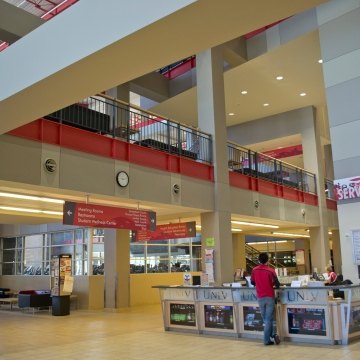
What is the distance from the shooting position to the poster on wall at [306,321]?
8562mm

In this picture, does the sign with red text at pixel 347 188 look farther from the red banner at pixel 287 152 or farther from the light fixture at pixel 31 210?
the red banner at pixel 287 152

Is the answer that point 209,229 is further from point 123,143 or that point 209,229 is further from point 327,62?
point 327,62

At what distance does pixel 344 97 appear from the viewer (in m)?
13.0

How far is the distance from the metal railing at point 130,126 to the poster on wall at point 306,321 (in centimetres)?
566

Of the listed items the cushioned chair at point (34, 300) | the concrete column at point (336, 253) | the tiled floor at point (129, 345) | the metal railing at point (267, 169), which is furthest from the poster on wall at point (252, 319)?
the concrete column at point (336, 253)

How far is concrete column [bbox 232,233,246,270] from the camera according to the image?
937 inches

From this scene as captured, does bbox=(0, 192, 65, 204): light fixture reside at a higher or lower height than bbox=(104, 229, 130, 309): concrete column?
higher

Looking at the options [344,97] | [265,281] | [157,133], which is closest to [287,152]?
[344,97]

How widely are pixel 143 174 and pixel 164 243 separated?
425 inches

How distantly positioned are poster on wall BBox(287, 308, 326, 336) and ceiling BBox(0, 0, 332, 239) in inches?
195

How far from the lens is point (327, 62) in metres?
13.5

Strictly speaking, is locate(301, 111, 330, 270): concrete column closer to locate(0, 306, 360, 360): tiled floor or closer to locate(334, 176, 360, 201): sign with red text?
locate(334, 176, 360, 201): sign with red text

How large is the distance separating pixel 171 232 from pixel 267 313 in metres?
5.74

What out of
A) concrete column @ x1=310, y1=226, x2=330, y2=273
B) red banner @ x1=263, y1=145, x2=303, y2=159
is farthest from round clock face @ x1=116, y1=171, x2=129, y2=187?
red banner @ x1=263, y1=145, x2=303, y2=159
